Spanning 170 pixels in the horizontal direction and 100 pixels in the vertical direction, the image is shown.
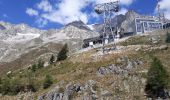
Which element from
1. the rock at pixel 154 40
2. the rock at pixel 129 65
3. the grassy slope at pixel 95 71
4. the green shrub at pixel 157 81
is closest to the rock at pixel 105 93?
the grassy slope at pixel 95 71

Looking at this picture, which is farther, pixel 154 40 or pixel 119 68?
pixel 154 40

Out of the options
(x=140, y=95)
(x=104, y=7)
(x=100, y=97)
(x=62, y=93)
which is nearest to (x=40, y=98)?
(x=62, y=93)

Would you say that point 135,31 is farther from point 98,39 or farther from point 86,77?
point 86,77

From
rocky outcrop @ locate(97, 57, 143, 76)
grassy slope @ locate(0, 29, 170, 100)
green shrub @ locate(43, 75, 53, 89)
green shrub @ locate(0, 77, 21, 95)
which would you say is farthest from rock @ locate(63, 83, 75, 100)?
green shrub @ locate(0, 77, 21, 95)

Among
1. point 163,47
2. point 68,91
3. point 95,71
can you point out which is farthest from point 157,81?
point 163,47

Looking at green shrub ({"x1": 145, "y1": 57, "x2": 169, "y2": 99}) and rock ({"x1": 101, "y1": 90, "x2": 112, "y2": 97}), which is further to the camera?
rock ({"x1": 101, "y1": 90, "x2": 112, "y2": 97})

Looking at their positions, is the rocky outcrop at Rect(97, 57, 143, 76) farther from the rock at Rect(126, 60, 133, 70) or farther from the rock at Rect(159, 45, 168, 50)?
the rock at Rect(159, 45, 168, 50)

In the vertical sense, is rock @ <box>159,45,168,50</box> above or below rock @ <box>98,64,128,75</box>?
above

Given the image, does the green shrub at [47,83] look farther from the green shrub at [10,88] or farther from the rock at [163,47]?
the rock at [163,47]

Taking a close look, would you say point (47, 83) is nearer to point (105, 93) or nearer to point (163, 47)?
point (105, 93)

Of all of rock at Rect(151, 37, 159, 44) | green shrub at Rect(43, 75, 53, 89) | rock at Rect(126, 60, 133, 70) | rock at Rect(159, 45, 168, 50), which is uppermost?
rock at Rect(151, 37, 159, 44)

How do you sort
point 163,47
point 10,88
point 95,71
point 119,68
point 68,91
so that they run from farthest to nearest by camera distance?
point 163,47 → point 10,88 → point 95,71 → point 119,68 → point 68,91

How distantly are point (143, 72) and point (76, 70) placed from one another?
21.1 metres

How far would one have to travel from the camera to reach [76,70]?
315 ft
